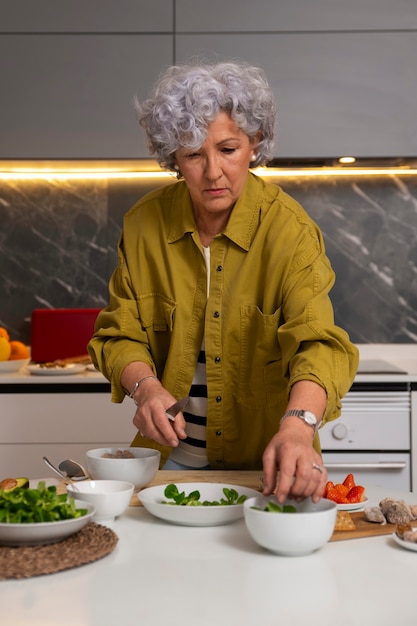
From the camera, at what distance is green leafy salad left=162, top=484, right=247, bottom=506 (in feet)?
4.65

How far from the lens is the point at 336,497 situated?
4.90ft

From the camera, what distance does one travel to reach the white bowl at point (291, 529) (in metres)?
1.20

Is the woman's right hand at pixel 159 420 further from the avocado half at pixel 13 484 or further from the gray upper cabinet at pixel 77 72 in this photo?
the gray upper cabinet at pixel 77 72

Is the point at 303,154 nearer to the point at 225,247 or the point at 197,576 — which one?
the point at 225,247

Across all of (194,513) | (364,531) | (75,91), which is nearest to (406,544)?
(364,531)

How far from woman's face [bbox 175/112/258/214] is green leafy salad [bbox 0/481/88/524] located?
711 millimetres

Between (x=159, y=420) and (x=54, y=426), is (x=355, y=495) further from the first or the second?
(x=54, y=426)

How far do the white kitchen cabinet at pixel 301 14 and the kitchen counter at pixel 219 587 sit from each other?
7.25 ft

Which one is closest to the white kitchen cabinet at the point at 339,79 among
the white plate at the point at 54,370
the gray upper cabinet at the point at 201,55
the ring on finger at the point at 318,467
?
the gray upper cabinet at the point at 201,55

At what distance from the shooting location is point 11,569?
1.15 meters

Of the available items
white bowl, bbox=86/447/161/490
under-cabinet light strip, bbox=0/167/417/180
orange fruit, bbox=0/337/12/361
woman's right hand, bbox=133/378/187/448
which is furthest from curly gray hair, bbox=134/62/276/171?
under-cabinet light strip, bbox=0/167/417/180

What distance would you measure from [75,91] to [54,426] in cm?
116

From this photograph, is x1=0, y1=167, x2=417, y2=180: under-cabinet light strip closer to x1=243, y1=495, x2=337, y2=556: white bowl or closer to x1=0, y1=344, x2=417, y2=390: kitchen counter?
x1=0, y1=344, x2=417, y2=390: kitchen counter

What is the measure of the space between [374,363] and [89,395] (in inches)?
40.4
